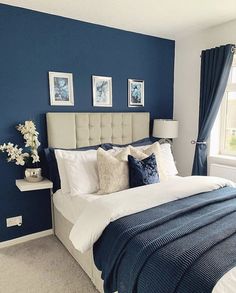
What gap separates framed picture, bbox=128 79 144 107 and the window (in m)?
1.13

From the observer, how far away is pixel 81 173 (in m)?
2.37

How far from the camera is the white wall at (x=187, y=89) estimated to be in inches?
129

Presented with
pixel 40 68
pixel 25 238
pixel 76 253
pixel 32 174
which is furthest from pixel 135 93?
pixel 25 238

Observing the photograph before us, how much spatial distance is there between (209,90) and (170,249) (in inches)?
93.8

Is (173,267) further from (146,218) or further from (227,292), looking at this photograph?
(146,218)

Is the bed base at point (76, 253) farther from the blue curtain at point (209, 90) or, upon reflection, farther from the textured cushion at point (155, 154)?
the blue curtain at point (209, 90)

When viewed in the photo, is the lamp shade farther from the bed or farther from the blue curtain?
the blue curtain

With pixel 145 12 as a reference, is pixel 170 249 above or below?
below

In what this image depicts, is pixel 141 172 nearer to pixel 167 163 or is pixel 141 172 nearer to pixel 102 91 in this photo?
pixel 167 163

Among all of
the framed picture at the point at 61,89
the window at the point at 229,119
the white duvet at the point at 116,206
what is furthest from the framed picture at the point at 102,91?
the window at the point at 229,119

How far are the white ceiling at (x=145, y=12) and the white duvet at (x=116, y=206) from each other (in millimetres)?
1837

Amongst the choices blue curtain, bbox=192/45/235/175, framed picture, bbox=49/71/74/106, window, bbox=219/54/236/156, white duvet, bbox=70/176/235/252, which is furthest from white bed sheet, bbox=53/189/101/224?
window, bbox=219/54/236/156

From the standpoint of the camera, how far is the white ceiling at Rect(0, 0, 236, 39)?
7.72ft

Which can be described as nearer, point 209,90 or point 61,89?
point 61,89
